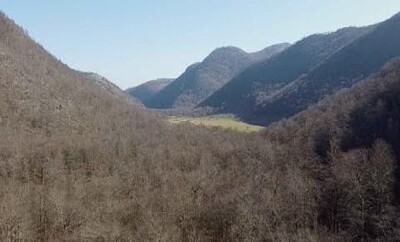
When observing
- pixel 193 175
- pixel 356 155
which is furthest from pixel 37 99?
pixel 356 155

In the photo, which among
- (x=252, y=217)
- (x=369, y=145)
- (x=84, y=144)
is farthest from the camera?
(x=84, y=144)

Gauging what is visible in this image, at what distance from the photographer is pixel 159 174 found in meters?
92.8

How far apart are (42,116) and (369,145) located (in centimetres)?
9177

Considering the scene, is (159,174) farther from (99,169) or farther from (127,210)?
(127,210)

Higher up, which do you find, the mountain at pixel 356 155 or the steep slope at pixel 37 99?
the steep slope at pixel 37 99

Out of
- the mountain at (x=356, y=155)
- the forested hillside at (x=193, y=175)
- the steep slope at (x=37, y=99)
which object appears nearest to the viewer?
the forested hillside at (x=193, y=175)

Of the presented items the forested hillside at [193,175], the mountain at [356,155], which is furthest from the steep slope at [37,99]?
the mountain at [356,155]

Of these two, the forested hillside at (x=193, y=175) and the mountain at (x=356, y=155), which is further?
the mountain at (x=356, y=155)

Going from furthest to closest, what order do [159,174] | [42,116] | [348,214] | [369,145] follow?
1. [42,116]
2. [369,145]
3. [159,174]
4. [348,214]

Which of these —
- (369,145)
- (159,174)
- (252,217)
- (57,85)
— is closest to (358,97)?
(369,145)

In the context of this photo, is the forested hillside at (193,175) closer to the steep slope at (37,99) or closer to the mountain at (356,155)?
the mountain at (356,155)

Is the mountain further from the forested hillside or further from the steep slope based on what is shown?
the steep slope

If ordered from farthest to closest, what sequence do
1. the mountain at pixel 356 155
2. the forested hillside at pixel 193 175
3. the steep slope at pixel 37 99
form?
the steep slope at pixel 37 99 → the mountain at pixel 356 155 → the forested hillside at pixel 193 175

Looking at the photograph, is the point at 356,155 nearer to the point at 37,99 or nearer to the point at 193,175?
the point at 193,175
